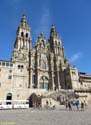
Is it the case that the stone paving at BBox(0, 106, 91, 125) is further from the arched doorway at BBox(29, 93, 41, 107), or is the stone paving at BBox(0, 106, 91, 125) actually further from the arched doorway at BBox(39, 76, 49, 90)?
the arched doorway at BBox(39, 76, 49, 90)

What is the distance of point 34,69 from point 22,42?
13.8 m

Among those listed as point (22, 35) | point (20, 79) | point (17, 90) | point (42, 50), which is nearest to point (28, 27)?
point (22, 35)

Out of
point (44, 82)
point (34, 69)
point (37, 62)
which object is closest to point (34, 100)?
point (44, 82)

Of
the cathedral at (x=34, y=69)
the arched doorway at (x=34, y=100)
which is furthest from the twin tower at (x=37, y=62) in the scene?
the arched doorway at (x=34, y=100)

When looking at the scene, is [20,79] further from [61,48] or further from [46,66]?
[61,48]

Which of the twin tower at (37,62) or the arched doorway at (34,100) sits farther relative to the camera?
the twin tower at (37,62)

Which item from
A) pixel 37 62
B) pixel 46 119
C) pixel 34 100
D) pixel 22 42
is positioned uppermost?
pixel 22 42

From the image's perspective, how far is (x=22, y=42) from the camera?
226 ft

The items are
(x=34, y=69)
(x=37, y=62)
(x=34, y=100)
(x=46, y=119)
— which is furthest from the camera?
(x=37, y=62)

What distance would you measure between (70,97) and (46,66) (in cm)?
2331

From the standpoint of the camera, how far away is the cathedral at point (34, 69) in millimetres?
52344

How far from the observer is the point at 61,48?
259 ft

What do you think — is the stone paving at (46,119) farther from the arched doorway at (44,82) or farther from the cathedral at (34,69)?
the arched doorway at (44,82)

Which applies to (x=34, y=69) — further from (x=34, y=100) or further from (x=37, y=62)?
(x=34, y=100)
